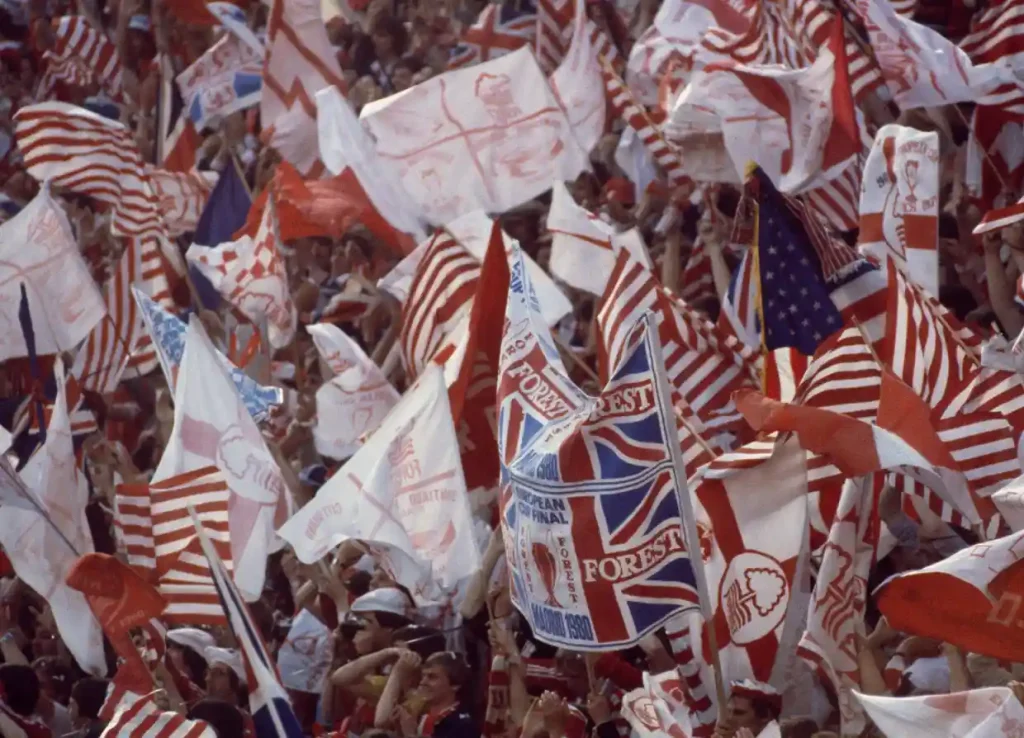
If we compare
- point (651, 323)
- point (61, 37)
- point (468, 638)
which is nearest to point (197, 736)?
point (468, 638)

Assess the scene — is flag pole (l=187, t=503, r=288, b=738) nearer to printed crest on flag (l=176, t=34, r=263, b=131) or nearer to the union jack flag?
the union jack flag

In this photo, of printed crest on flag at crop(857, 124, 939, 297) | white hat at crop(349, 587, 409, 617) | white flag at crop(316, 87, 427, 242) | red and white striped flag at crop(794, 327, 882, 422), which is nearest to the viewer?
red and white striped flag at crop(794, 327, 882, 422)

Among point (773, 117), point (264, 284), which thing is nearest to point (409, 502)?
point (773, 117)

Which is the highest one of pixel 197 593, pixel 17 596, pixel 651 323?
pixel 651 323

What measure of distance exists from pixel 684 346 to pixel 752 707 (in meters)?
2.41

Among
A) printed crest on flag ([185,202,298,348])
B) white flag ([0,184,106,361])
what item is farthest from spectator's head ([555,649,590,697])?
white flag ([0,184,106,361])

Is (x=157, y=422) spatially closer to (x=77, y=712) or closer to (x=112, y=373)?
(x=112, y=373)

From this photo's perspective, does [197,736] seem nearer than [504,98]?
Yes

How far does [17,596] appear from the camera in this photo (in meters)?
12.5

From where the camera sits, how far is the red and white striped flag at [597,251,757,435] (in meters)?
10.2

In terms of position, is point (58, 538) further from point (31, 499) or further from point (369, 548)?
point (369, 548)

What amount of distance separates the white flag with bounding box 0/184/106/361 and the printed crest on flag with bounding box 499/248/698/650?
5348 mm

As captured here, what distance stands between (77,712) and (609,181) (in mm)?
Result: 3973

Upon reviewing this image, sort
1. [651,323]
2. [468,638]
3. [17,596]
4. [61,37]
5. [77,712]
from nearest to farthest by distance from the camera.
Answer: [651,323]
[468,638]
[77,712]
[17,596]
[61,37]
